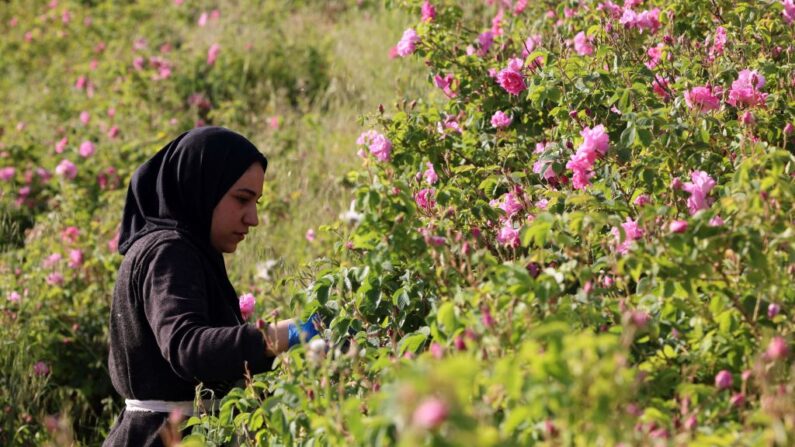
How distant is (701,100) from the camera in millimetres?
2736

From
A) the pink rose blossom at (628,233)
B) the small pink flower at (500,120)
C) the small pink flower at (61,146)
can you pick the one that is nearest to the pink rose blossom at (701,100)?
the pink rose blossom at (628,233)

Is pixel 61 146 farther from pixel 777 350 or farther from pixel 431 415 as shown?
pixel 431 415

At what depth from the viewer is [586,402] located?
1463 millimetres

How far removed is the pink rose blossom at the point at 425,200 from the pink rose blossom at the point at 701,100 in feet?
2.38

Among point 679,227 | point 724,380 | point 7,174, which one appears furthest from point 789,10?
point 7,174

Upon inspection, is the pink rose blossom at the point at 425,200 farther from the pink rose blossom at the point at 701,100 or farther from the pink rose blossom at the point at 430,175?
the pink rose blossom at the point at 701,100

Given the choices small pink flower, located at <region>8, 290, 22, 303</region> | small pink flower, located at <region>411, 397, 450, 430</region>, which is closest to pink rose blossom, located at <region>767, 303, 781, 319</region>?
small pink flower, located at <region>411, 397, 450, 430</region>

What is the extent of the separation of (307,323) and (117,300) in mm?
591

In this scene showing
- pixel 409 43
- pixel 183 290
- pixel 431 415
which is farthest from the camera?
pixel 409 43

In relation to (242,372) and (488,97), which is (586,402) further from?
(488,97)

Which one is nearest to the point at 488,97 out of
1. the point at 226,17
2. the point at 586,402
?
the point at 586,402

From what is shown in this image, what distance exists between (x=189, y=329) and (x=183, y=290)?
0.48 ft

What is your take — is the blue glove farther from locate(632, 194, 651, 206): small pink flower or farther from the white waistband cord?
locate(632, 194, 651, 206): small pink flower

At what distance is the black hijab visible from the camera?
9.41ft
